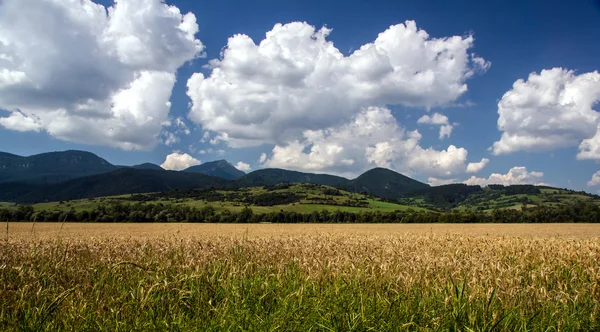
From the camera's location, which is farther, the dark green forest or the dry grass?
the dark green forest

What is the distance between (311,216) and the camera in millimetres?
108188

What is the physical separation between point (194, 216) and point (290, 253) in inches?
3902

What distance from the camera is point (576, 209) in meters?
93.3

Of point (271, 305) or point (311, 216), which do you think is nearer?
point (271, 305)

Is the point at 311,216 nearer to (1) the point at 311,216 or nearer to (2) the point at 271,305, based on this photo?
(1) the point at 311,216

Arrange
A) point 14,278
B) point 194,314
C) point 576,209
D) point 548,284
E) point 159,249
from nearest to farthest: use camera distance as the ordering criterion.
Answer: point 194,314 → point 14,278 → point 548,284 → point 159,249 → point 576,209

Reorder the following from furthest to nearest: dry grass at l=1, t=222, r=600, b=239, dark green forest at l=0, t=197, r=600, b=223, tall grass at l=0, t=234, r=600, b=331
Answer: dark green forest at l=0, t=197, r=600, b=223 → dry grass at l=1, t=222, r=600, b=239 → tall grass at l=0, t=234, r=600, b=331

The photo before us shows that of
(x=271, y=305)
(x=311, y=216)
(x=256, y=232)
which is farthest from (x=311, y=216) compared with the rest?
(x=271, y=305)

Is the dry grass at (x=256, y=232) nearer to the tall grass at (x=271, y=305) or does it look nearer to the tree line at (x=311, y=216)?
the tall grass at (x=271, y=305)

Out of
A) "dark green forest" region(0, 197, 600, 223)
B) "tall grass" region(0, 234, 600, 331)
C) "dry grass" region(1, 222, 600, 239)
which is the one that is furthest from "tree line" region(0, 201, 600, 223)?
"tall grass" region(0, 234, 600, 331)

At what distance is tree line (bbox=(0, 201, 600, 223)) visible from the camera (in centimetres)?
9019

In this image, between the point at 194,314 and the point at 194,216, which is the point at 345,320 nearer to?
the point at 194,314

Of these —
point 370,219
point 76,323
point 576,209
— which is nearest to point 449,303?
point 76,323

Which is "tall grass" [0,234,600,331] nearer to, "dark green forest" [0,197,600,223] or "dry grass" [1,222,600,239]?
"dry grass" [1,222,600,239]
